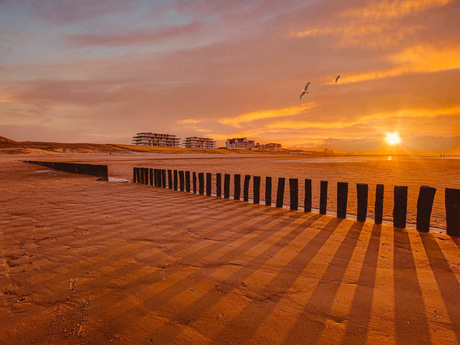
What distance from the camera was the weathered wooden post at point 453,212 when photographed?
4664 millimetres

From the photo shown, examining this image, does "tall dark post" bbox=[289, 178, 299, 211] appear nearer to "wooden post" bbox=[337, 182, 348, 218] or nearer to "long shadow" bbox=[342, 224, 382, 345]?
"wooden post" bbox=[337, 182, 348, 218]

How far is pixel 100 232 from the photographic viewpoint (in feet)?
14.9

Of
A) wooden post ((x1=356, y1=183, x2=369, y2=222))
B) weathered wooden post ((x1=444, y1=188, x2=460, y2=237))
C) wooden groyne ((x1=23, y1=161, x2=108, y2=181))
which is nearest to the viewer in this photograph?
weathered wooden post ((x1=444, y1=188, x2=460, y2=237))

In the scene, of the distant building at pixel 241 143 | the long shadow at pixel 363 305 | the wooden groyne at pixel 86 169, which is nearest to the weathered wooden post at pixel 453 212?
the long shadow at pixel 363 305

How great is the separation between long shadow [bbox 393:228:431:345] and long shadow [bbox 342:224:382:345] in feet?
0.76

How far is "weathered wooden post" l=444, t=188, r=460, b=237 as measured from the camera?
15.3ft

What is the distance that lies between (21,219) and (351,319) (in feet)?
20.9

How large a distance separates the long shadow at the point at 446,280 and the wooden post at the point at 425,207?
1.88ft

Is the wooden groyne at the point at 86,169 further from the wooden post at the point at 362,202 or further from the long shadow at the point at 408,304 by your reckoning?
the long shadow at the point at 408,304

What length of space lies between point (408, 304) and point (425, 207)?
128 inches

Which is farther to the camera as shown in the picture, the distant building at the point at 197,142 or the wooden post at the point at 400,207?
the distant building at the point at 197,142

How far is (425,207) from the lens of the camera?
4.95 metres

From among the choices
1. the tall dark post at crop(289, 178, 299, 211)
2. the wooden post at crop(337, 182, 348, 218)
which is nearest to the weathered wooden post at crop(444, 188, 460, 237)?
the wooden post at crop(337, 182, 348, 218)

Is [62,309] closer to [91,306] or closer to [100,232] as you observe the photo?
[91,306]
